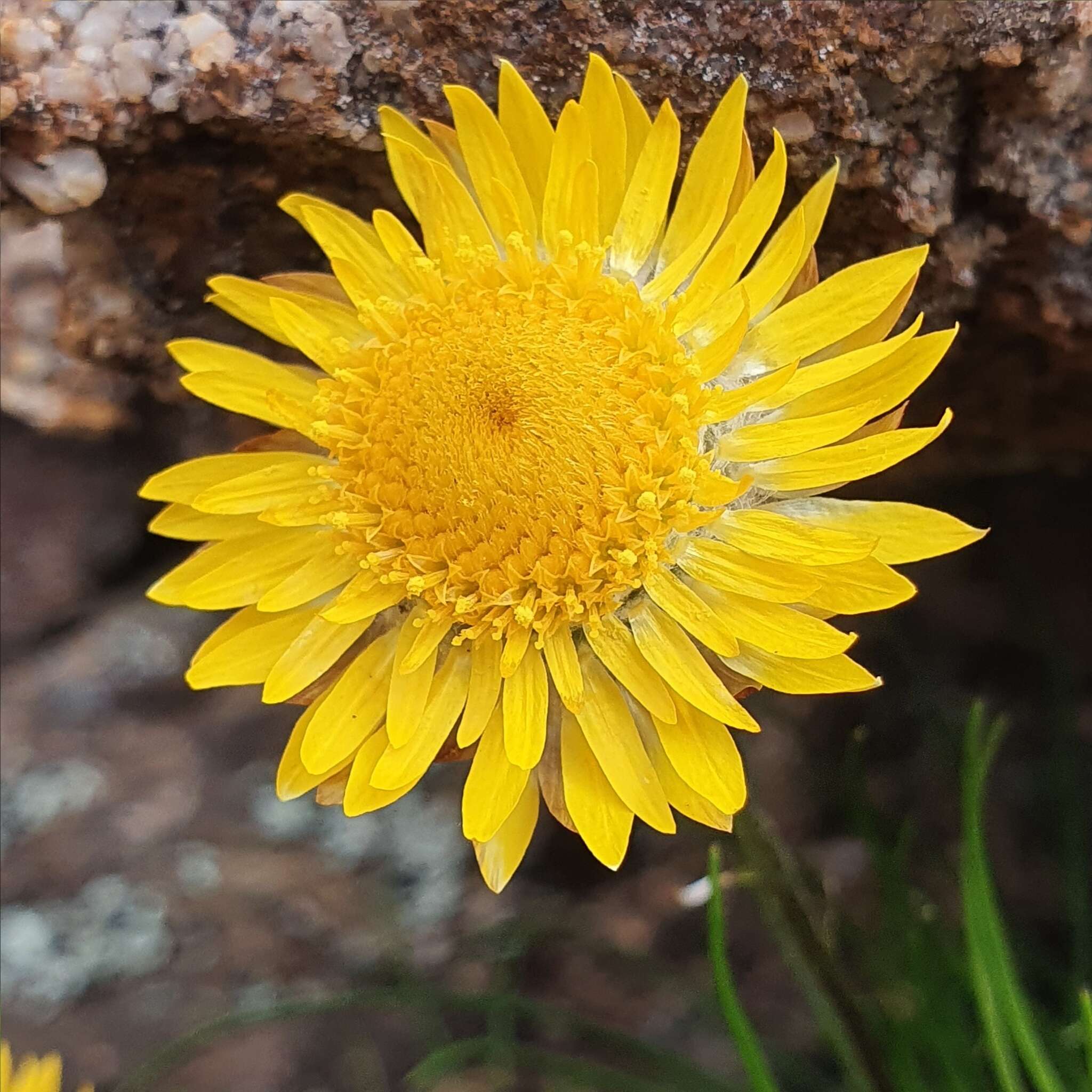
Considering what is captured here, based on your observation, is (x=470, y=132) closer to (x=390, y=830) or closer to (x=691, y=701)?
(x=691, y=701)

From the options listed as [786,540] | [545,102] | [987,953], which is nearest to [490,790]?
[786,540]

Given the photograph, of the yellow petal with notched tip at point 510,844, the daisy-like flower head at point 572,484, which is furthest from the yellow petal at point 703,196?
the yellow petal with notched tip at point 510,844

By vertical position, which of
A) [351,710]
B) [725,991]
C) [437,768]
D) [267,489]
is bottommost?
[437,768]

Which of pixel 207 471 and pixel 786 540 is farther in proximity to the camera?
pixel 207 471

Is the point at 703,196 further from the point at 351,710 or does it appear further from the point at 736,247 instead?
the point at 351,710

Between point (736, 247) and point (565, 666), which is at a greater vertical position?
point (736, 247)

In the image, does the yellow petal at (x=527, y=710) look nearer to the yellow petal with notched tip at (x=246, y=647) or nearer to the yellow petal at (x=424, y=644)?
the yellow petal at (x=424, y=644)
